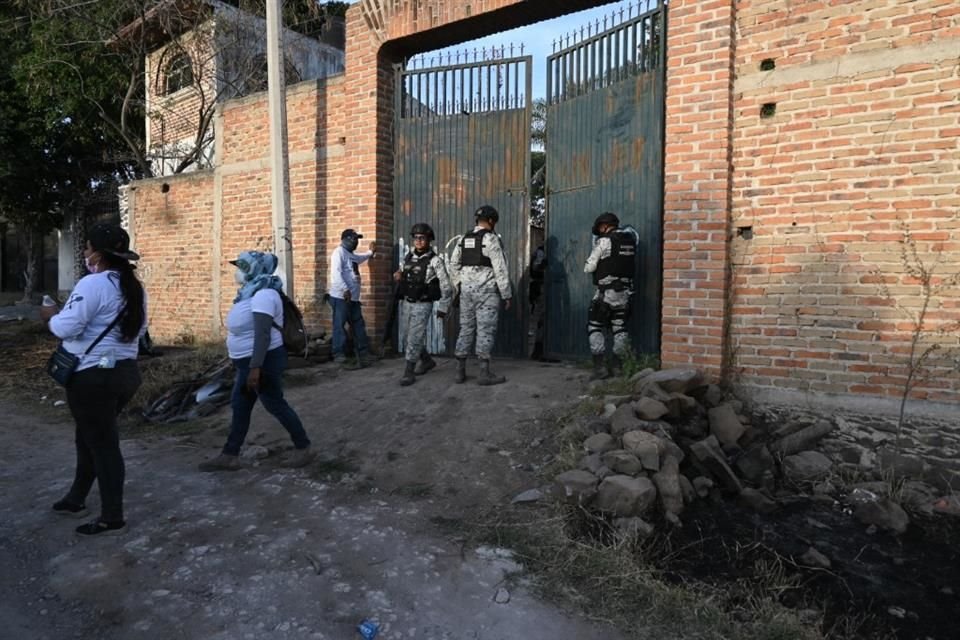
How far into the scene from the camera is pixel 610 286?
18.1ft

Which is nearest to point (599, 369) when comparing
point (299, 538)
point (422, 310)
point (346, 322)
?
point (422, 310)

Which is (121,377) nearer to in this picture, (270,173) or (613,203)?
(613,203)

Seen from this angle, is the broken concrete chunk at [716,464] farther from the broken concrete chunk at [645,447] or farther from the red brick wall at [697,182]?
the red brick wall at [697,182]

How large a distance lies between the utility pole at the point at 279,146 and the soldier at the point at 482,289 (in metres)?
2.68

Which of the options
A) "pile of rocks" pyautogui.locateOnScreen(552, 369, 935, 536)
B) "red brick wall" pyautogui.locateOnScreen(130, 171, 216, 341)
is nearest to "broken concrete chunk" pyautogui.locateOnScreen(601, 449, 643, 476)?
"pile of rocks" pyautogui.locateOnScreen(552, 369, 935, 536)

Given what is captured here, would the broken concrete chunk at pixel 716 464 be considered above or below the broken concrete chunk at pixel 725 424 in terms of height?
below

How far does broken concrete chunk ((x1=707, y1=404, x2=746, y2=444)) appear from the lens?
4449 mm

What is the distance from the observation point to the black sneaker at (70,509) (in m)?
3.64

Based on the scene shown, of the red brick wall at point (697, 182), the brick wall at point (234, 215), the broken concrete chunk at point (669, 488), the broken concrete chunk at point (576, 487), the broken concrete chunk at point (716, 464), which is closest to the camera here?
the broken concrete chunk at point (576, 487)

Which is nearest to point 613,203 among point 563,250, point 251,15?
point 563,250

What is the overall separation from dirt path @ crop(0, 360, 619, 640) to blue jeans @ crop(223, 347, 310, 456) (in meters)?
0.33

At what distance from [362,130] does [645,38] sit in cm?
335

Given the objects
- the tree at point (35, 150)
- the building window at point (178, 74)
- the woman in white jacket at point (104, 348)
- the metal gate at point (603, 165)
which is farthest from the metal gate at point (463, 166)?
the tree at point (35, 150)

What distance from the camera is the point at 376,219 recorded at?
23.9 feet
